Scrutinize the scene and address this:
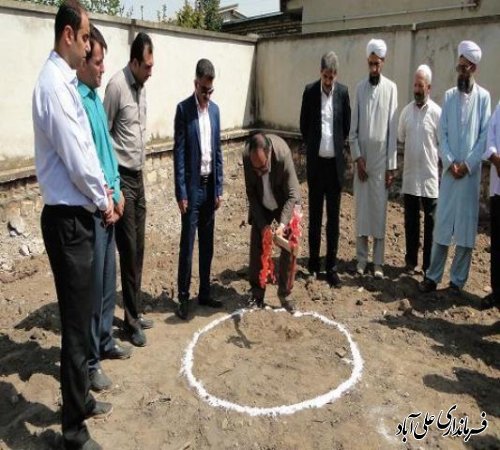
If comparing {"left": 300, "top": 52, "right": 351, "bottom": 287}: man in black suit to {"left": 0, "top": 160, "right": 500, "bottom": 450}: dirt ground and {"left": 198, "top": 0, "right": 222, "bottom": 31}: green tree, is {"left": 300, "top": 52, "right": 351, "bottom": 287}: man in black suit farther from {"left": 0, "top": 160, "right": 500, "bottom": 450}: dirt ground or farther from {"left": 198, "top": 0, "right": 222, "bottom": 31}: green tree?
{"left": 198, "top": 0, "right": 222, "bottom": 31}: green tree

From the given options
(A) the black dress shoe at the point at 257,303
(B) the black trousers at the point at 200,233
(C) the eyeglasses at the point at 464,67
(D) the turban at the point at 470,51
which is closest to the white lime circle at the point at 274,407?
(B) the black trousers at the point at 200,233

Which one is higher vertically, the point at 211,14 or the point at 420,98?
the point at 211,14

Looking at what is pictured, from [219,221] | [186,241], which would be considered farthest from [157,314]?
[219,221]

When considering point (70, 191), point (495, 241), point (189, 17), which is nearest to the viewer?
point (70, 191)

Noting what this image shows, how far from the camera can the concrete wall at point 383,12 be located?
1041 cm

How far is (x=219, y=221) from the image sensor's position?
28.1ft

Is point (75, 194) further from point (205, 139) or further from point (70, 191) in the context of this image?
point (205, 139)

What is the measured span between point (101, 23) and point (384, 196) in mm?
4852

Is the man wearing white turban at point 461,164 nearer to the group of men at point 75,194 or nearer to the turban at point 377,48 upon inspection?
the turban at point 377,48

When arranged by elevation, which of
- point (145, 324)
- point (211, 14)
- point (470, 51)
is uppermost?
point (211, 14)

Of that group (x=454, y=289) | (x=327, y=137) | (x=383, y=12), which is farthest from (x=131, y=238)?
(x=383, y=12)

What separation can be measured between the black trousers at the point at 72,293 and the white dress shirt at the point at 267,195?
202cm

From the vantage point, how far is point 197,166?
476cm

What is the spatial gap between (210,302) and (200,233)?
2.56 feet
